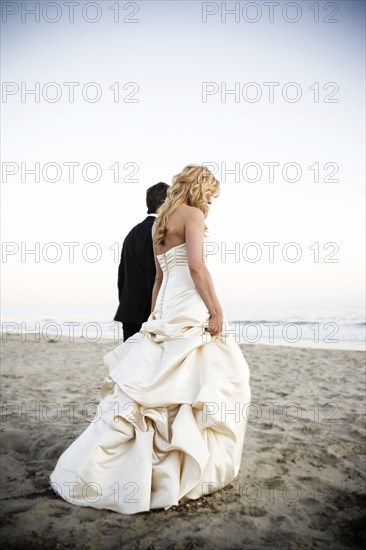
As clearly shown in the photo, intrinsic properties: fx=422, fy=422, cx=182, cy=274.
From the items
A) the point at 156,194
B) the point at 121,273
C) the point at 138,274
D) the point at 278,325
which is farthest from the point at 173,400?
the point at 278,325

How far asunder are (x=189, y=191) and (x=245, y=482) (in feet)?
7.28

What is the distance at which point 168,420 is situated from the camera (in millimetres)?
2838

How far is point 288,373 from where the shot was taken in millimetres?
7832

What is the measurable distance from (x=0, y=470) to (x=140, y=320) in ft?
5.55

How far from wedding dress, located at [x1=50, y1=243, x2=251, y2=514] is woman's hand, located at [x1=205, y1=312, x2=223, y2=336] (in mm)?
44

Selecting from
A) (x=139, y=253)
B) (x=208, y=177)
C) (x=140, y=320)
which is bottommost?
(x=140, y=320)

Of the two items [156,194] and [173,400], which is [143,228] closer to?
[156,194]

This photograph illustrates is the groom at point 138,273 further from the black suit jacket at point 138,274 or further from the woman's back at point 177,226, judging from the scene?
the woman's back at point 177,226

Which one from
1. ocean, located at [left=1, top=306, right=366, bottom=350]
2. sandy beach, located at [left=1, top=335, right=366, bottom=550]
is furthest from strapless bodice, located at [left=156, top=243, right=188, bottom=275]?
ocean, located at [left=1, top=306, right=366, bottom=350]

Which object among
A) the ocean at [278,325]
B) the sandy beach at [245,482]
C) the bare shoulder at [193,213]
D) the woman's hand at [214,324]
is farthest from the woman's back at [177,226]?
the ocean at [278,325]

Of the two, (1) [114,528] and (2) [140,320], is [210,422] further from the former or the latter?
(2) [140,320]

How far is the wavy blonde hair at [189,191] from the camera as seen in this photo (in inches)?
122

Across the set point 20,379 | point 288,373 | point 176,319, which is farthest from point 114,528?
point 288,373

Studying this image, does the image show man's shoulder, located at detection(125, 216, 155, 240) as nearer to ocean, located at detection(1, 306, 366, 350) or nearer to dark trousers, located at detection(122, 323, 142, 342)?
dark trousers, located at detection(122, 323, 142, 342)
